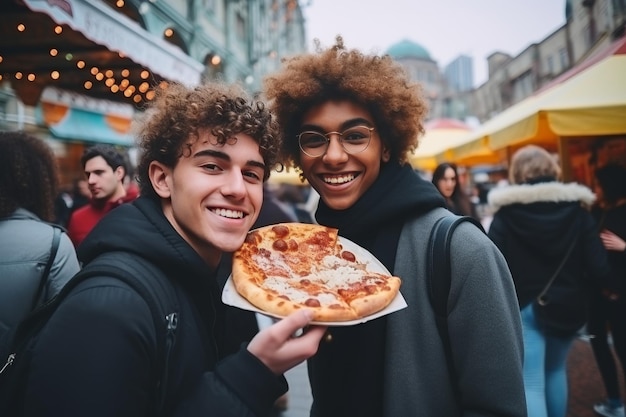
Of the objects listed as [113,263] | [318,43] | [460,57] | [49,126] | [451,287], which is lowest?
[451,287]

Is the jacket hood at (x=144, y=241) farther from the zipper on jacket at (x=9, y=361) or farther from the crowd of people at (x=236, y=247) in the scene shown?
the zipper on jacket at (x=9, y=361)

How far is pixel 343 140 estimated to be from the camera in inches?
81.7

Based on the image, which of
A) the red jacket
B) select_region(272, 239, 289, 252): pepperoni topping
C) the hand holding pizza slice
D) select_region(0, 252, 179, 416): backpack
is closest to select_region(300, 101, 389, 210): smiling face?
the hand holding pizza slice

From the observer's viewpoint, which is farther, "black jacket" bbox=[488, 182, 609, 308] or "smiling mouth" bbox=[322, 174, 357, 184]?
"black jacket" bbox=[488, 182, 609, 308]

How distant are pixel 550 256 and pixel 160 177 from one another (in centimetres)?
364

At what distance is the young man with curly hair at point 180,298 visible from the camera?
1.15 metres

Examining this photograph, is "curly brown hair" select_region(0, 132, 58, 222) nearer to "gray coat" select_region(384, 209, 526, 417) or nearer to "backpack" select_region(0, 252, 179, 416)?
"backpack" select_region(0, 252, 179, 416)

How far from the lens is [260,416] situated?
51.7 inches

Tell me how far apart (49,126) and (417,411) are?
31.6 feet

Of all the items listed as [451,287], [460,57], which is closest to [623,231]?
[451,287]

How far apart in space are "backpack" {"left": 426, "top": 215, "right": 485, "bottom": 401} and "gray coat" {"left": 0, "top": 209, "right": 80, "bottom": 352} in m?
2.30

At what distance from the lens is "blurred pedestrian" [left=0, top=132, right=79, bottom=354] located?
2.56 m

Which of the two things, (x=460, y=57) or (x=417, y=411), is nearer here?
(x=417, y=411)

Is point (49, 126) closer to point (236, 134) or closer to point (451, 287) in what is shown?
point (236, 134)
